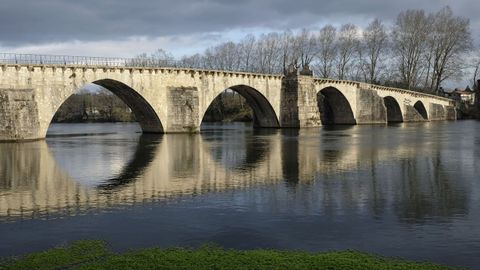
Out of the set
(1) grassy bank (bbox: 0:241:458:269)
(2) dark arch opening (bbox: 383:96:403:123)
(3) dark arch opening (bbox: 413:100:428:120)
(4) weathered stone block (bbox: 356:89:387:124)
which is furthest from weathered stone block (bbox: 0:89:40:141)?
(3) dark arch opening (bbox: 413:100:428:120)

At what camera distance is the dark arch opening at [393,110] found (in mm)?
89312

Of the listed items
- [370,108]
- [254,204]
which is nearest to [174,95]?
[254,204]

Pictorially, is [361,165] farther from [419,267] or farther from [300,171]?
[419,267]

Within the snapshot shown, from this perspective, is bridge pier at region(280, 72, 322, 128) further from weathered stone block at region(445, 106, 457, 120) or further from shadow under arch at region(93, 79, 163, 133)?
weathered stone block at region(445, 106, 457, 120)

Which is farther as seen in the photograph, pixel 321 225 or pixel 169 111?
pixel 169 111

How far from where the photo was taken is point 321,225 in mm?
11625

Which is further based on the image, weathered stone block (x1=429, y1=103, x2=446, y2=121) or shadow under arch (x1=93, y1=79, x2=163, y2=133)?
weathered stone block (x1=429, y1=103, x2=446, y2=121)

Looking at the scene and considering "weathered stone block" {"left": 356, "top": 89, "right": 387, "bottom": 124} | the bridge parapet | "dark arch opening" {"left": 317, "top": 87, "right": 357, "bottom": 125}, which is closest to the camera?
the bridge parapet

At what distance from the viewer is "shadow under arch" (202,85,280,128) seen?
6081 cm

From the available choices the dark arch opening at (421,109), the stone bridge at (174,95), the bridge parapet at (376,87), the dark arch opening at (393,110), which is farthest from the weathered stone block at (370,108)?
the dark arch opening at (421,109)

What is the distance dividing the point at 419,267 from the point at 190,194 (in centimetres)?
860

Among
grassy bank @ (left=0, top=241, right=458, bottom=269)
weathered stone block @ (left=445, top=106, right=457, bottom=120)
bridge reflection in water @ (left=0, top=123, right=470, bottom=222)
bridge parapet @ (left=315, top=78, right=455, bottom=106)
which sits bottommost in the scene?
grassy bank @ (left=0, top=241, right=458, bottom=269)

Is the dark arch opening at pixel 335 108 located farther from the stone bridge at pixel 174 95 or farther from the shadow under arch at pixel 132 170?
the shadow under arch at pixel 132 170

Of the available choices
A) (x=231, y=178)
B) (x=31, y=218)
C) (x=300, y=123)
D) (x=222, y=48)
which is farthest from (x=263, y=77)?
(x=222, y=48)
